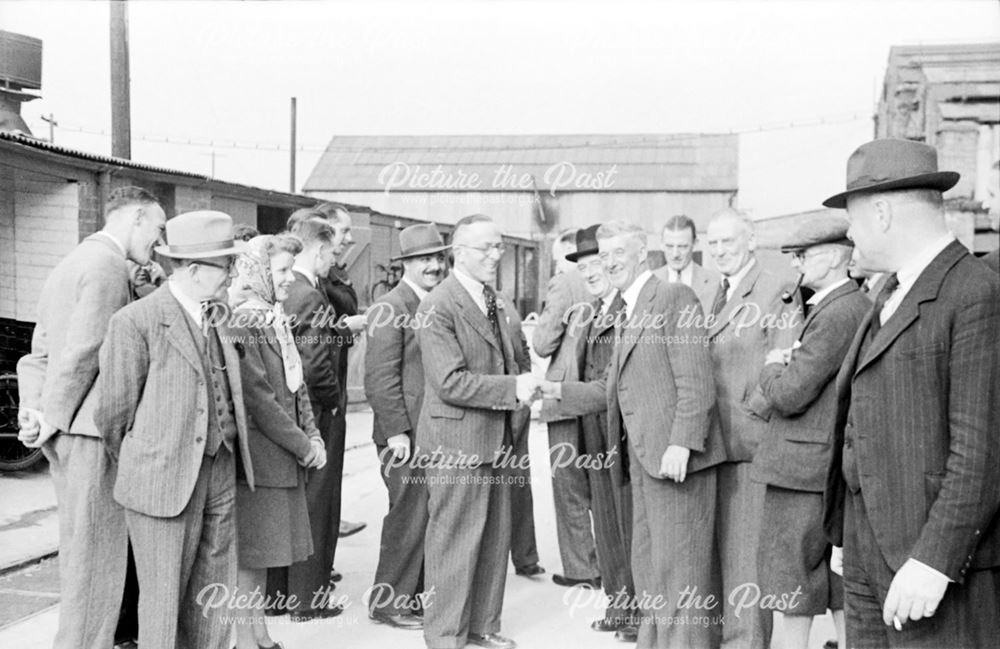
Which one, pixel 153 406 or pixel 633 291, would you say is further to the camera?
pixel 633 291

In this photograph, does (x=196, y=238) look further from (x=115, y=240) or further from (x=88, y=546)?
(x=88, y=546)

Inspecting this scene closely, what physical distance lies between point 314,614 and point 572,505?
1799 mm

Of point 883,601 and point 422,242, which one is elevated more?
point 422,242

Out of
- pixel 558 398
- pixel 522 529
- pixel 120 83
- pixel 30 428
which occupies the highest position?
pixel 120 83

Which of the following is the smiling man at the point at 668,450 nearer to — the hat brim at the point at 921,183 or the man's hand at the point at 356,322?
the hat brim at the point at 921,183

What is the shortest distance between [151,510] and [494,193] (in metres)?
33.2

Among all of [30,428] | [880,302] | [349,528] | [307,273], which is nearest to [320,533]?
[307,273]

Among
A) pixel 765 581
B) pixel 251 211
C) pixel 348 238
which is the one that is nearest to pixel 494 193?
pixel 251 211

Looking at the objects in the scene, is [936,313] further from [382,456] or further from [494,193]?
[494,193]

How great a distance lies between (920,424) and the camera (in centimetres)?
262

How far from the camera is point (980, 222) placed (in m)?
14.5

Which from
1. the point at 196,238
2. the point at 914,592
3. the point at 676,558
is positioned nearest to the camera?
the point at 914,592

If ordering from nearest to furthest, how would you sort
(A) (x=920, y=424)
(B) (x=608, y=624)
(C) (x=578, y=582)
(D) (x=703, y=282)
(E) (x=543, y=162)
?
(A) (x=920, y=424) < (B) (x=608, y=624) < (C) (x=578, y=582) < (D) (x=703, y=282) < (E) (x=543, y=162)

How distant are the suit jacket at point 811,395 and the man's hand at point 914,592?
147cm
